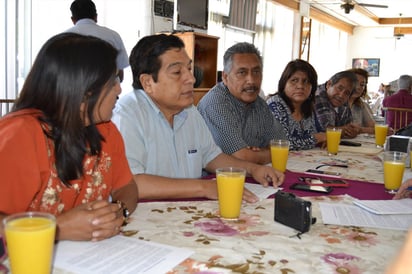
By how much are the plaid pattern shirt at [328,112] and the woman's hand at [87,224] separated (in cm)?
261

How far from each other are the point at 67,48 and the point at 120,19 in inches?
158

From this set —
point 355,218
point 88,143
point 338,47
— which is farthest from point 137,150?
point 338,47

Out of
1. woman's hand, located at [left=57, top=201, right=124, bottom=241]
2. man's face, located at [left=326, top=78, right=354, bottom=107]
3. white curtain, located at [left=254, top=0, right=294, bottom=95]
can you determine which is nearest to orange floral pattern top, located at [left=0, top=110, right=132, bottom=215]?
woman's hand, located at [left=57, top=201, right=124, bottom=241]

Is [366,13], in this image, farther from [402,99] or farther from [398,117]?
[398,117]

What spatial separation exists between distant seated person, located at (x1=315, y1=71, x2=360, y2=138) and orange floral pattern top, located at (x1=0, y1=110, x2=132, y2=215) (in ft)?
7.98

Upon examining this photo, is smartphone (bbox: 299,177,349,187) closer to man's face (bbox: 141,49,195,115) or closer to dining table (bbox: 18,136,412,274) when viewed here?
dining table (bbox: 18,136,412,274)

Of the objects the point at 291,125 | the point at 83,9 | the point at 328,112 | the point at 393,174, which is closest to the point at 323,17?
the point at 328,112

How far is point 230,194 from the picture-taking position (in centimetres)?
121

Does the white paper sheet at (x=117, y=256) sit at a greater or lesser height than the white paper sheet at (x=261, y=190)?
lesser

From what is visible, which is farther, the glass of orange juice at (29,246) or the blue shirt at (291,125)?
the blue shirt at (291,125)

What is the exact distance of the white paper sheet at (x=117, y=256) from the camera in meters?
0.84

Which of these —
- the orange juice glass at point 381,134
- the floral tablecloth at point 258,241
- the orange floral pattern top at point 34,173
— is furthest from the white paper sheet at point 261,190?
the orange juice glass at point 381,134

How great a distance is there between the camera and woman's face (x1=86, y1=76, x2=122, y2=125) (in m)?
1.19

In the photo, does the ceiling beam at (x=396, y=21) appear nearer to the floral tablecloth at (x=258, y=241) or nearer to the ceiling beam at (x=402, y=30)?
the ceiling beam at (x=402, y=30)
